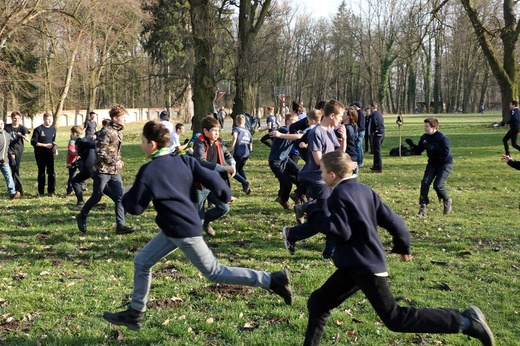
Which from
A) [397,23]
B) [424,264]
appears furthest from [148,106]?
[424,264]

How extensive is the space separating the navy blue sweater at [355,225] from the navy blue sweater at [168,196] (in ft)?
3.73

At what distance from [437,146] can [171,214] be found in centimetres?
654

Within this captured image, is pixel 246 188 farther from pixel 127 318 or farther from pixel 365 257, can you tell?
pixel 365 257

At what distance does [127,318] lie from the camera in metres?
4.66

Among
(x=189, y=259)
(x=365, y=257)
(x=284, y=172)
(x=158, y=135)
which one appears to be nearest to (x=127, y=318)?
(x=189, y=259)

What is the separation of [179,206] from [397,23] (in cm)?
6853

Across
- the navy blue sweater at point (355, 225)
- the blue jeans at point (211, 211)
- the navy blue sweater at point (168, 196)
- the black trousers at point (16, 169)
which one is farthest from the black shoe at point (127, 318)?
the black trousers at point (16, 169)

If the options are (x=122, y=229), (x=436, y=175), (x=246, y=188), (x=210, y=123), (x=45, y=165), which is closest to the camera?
(x=210, y=123)

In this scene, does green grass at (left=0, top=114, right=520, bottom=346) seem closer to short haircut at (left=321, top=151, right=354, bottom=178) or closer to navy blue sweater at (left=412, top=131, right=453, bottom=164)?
navy blue sweater at (left=412, top=131, right=453, bottom=164)

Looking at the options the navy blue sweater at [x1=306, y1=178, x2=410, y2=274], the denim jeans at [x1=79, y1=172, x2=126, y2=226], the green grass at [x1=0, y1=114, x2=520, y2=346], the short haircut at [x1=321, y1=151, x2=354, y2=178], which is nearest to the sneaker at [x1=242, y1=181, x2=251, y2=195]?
the green grass at [x1=0, y1=114, x2=520, y2=346]

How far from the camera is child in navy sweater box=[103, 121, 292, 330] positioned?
14.8ft

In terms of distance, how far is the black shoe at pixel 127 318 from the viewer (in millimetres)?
4648

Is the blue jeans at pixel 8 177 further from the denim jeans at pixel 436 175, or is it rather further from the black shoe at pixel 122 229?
the denim jeans at pixel 436 175

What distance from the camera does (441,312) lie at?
409cm
